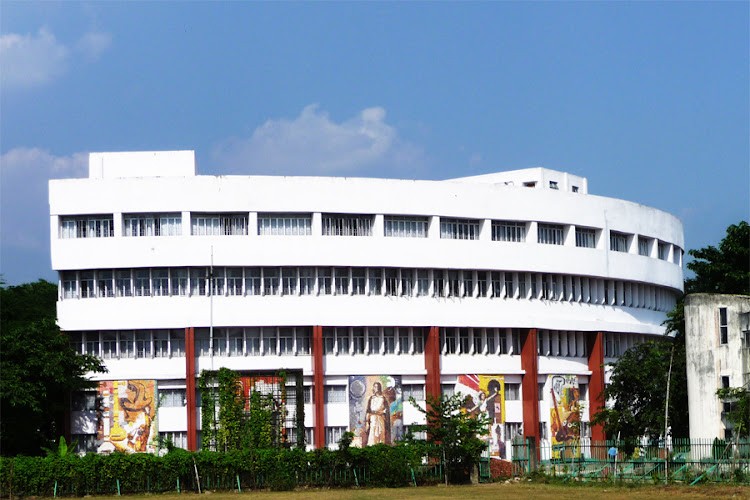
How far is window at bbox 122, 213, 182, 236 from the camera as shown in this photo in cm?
5538

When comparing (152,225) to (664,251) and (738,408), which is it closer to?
(738,408)

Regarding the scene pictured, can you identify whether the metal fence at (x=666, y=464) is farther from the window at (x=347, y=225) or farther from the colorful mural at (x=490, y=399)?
the window at (x=347, y=225)

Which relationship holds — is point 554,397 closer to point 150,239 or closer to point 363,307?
point 363,307

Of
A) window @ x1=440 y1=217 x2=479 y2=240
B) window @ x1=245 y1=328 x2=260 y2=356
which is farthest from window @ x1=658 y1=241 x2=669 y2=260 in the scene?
window @ x1=245 y1=328 x2=260 y2=356

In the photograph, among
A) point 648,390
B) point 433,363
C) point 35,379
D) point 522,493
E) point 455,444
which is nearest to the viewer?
point 522,493

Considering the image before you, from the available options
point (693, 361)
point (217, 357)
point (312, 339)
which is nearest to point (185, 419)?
point (217, 357)

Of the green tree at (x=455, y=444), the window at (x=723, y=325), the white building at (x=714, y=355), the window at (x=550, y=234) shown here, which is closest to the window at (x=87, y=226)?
the green tree at (x=455, y=444)

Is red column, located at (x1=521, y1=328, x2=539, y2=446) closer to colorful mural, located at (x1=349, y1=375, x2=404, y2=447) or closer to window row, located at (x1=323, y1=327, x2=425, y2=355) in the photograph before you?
window row, located at (x1=323, y1=327, x2=425, y2=355)

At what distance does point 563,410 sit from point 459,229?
33.8ft

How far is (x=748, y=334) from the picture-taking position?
4309cm

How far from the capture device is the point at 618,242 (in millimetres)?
64500

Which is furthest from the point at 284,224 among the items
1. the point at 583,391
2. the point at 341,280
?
the point at 583,391

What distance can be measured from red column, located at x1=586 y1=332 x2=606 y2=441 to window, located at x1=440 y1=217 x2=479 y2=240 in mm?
8502

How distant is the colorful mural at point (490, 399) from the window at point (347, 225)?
8.29m
